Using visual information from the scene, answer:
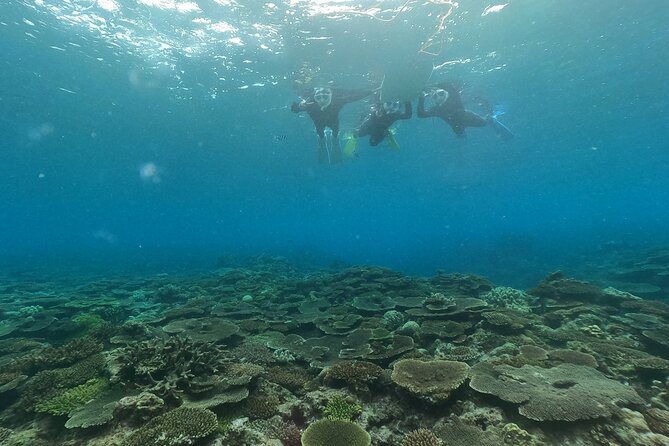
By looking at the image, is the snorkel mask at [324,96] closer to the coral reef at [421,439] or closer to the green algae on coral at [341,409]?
the green algae on coral at [341,409]

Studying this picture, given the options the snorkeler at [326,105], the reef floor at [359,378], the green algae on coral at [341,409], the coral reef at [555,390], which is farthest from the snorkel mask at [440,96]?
the green algae on coral at [341,409]

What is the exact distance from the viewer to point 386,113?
61.5 ft

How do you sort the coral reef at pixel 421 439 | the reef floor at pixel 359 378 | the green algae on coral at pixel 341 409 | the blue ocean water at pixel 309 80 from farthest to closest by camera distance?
the blue ocean water at pixel 309 80 < the green algae on coral at pixel 341 409 < the reef floor at pixel 359 378 < the coral reef at pixel 421 439

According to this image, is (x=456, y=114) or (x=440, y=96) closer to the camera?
(x=456, y=114)

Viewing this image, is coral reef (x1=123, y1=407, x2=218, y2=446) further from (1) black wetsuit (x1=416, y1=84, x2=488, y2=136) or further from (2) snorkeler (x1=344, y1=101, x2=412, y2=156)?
(1) black wetsuit (x1=416, y1=84, x2=488, y2=136)

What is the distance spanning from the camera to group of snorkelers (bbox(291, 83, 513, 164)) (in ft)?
62.4

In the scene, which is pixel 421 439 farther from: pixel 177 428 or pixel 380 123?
pixel 380 123

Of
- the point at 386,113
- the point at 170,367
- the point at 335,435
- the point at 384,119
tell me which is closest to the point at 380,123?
the point at 384,119

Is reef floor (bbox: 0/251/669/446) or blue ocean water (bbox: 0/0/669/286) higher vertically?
blue ocean water (bbox: 0/0/669/286)

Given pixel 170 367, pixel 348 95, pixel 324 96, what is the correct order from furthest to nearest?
pixel 348 95 < pixel 324 96 < pixel 170 367

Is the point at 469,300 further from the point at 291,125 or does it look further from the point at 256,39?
the point at 291,125

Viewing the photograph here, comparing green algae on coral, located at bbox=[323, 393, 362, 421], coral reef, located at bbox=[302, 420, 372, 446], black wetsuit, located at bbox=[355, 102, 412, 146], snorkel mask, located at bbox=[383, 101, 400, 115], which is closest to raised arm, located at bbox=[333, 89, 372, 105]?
black wetsuit, located at bbox=[355, 102, 412, 146]

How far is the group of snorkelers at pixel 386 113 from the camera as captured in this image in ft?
62.4

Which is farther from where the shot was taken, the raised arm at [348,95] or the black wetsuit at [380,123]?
the raised arm at [348,95]
